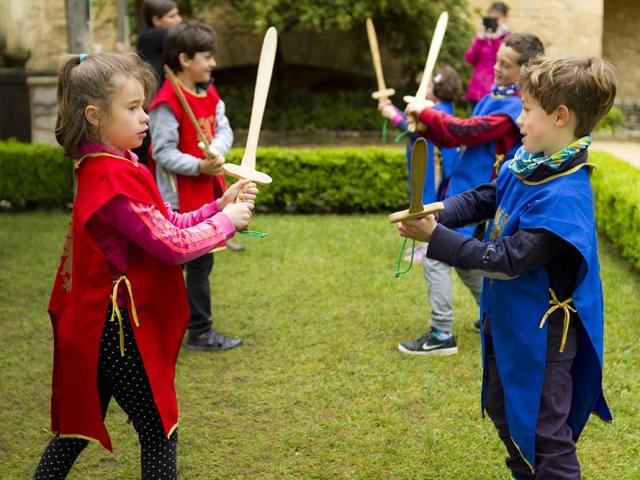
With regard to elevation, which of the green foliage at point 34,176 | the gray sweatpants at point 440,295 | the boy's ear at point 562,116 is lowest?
the green foliage at point 34,176

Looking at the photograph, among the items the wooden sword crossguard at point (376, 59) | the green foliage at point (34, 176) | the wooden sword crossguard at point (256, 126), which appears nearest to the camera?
the wooden sword crossguard at point (256, 126)

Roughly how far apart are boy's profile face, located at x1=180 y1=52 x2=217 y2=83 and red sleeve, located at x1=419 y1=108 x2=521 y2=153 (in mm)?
1134

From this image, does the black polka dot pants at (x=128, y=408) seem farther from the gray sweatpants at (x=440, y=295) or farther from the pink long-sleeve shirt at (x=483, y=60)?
the pink long-sleeve shirt at (x=483, y=60)

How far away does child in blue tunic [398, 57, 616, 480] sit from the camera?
2.40 meters

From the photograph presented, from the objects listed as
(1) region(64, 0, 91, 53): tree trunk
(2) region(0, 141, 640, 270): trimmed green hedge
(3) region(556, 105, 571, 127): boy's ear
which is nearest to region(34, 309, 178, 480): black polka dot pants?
(3) region(556, 105, 571, 127): boy's ear

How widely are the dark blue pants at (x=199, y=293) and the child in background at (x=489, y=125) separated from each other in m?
1.33

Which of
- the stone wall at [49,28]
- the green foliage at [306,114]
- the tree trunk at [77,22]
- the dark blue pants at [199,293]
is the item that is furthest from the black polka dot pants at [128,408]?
the green foliage at [306,114]

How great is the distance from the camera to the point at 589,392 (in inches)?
102

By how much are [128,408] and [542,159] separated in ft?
4.59

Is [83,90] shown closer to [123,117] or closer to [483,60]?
[123,117]

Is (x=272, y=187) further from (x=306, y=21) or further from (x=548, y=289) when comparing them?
(x=548, y=289)

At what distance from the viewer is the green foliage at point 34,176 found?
8.78 meters

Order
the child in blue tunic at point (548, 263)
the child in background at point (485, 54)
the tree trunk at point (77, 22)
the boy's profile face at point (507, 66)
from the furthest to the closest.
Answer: the child in background at point (485, 54)
the tree trunk at point (77, 22)
the boy's profile face at point (507, 66)
the child in blue tunic at point (548, 263)

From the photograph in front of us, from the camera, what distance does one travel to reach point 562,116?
245cm
